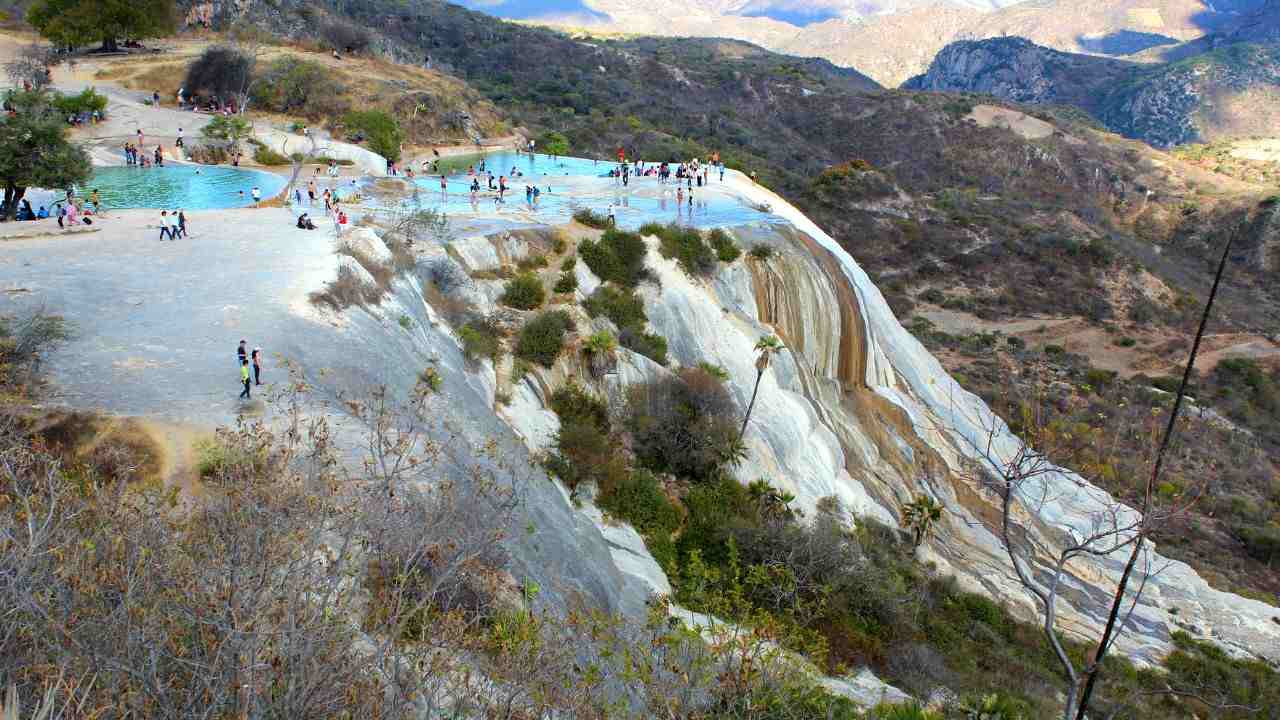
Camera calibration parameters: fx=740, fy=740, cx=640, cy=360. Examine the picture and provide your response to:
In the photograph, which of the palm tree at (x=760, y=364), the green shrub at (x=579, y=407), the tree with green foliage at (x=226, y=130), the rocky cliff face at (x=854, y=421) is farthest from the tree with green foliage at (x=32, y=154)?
the palm tree at (x=760, y=364)

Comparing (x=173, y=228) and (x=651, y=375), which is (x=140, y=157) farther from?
(x=651, y=375)

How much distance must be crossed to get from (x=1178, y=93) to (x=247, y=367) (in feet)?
614

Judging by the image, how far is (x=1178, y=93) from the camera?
14950cm

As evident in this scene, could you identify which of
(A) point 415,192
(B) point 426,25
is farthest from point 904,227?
(B) point 426,25

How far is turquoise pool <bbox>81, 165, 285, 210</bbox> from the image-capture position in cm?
2781

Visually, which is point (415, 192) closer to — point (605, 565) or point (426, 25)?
point (605, 565)

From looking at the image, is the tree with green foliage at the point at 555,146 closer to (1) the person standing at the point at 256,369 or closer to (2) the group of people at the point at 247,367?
(2) the group of people at the point at 247,367

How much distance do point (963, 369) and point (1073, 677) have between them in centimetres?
4094

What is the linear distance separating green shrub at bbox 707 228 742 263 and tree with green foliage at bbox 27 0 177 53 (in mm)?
48760

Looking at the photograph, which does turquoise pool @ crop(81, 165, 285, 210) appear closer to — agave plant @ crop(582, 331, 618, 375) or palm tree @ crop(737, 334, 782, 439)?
agave plant @ crop(582, 331, 618, 375)

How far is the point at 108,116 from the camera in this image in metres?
41.0

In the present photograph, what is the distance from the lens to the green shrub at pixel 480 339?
19.6m

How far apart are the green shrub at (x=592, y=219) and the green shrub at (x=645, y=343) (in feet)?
16.8

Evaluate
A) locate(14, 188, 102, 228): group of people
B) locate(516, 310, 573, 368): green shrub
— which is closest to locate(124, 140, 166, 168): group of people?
locate(14, 188, 102, 228): group of people
